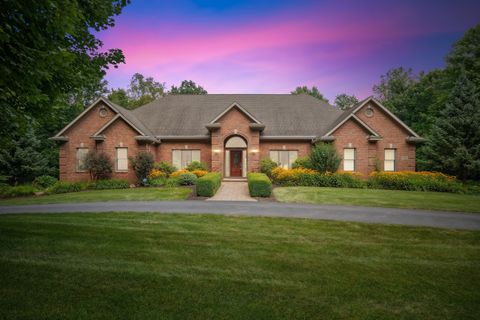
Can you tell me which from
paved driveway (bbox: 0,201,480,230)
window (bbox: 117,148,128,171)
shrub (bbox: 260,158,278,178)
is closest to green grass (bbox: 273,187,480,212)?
paved driveway (bbox: 0,201,480,230)

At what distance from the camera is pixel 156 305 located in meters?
3.35

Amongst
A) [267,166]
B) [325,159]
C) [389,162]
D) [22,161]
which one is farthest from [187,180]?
[389,162]

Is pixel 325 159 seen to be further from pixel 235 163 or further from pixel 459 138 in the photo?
pixel 459 138

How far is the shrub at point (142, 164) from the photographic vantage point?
63.3 feet

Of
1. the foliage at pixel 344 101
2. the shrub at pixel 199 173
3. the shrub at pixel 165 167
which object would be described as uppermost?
the foliage at pixel 344 101

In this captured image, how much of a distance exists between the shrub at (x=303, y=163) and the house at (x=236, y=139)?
1.21 meters

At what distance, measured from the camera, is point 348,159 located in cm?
2111

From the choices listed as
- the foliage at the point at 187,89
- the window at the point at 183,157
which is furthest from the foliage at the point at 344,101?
the window at the point at 183,157

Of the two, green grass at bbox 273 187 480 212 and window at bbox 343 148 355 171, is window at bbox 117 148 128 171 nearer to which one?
green grass at bbox 273 187 480 212

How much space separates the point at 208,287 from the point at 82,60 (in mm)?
6915

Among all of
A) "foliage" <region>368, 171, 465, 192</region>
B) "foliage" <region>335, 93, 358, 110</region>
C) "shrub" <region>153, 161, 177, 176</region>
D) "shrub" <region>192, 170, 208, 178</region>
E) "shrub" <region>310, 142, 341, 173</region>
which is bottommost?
"foliage" <region>368, 171, 465, 192</region>

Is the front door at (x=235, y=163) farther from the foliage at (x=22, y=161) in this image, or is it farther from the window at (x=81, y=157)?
the foliage at (x=22, y=161)

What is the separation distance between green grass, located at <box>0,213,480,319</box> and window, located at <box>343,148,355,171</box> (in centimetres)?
1423

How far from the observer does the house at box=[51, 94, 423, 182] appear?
2058 cm
